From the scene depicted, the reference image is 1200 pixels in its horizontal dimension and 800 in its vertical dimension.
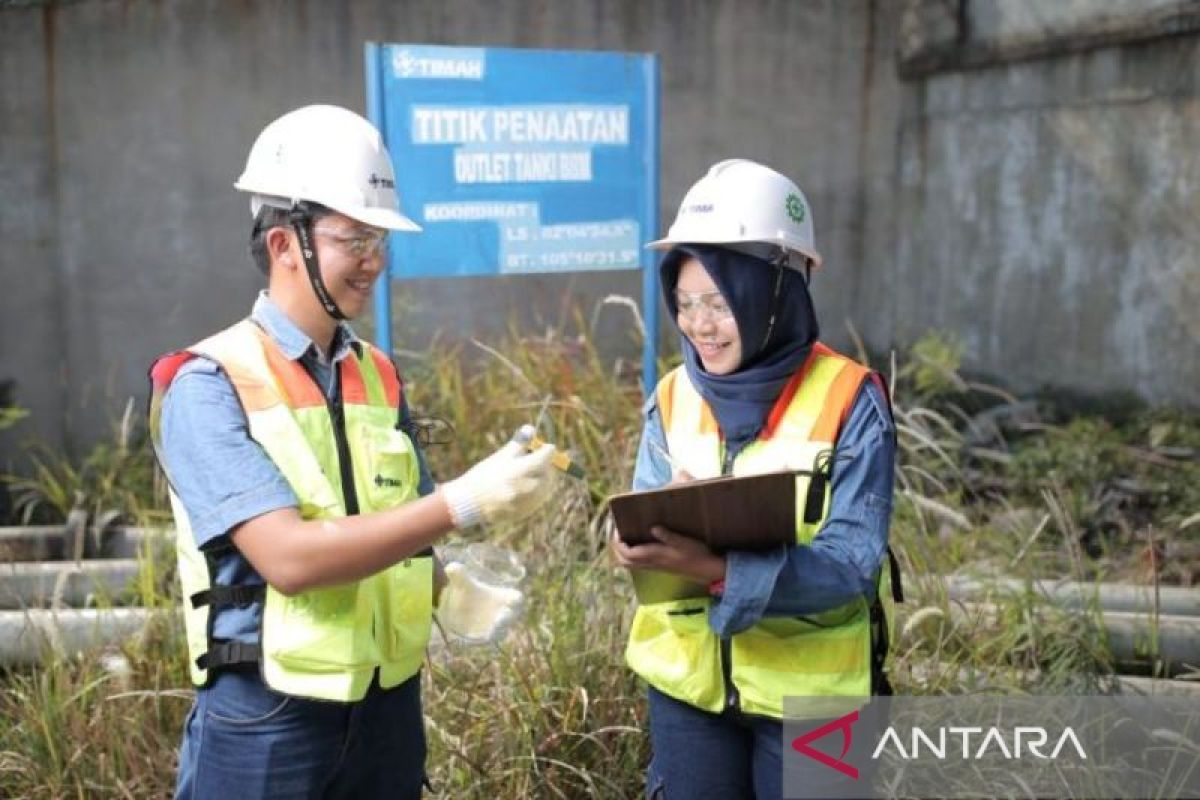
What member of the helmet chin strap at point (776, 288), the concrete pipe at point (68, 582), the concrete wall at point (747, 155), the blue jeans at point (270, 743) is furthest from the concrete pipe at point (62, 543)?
the helmet chin strap at point (776, 288)

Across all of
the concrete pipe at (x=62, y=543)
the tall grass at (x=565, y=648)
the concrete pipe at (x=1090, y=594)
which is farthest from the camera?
the concrete pipe at (x=62, y=543)

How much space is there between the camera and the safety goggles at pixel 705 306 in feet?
8.17

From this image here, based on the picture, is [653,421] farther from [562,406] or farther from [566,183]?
[566,183]

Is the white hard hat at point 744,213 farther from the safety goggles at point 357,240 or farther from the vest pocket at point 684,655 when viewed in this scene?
the vest pocket at point 684,655

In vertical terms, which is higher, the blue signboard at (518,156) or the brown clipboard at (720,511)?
the blue signboard at (518,156)

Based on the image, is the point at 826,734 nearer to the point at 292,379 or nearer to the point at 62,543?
the point at 292,379

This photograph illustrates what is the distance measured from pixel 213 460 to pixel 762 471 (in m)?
0.93

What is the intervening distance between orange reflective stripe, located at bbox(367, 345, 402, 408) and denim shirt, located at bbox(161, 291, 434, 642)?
0.24 metres

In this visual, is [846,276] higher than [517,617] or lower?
higher

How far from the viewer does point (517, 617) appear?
2740 mm

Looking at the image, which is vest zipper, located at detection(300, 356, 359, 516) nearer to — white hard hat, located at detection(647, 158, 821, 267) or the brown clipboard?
the brown clipboard

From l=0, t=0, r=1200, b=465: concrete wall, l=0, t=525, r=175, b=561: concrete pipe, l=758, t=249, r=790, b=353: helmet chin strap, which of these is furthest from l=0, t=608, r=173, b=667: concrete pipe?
l=0, t=0, r=1200, b=465: concrete wall

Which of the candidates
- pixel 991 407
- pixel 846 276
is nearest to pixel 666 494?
pixel 991 407

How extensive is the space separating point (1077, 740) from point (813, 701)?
4.54 feet
